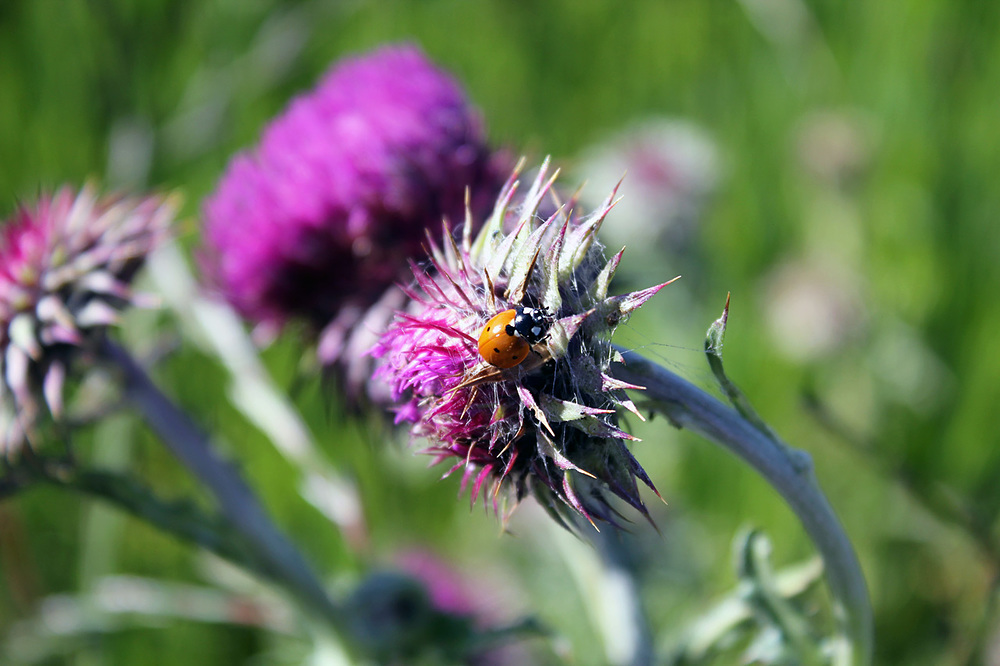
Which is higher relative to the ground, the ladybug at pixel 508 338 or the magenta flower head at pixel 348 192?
the magenta flower head at pixel 348 192

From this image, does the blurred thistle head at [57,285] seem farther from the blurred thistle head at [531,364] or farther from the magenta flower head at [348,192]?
the blurred thistle head at [531,364]

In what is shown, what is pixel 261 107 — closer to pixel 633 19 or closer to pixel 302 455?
pixel 633 19

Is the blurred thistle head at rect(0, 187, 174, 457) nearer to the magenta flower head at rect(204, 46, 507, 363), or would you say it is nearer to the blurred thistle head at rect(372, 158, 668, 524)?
the magenta flower head at rect(204, 46, 507, 363)

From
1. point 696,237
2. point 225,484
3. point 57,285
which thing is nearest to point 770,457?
point 225,484

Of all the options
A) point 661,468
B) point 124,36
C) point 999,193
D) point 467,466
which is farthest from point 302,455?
point 999,193

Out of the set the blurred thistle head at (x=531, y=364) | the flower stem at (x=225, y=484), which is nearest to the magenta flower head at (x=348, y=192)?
the flower stem at (x=225, y=484)

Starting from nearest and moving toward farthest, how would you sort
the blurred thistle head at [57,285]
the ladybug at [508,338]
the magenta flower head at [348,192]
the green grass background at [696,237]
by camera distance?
the ladybug at [508,338] → the blurred thistle head at [57,285] → the magenta flower head at [348,192] → the green grass background at [696,237]

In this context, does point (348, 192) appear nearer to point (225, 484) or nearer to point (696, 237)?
point (225, 484)

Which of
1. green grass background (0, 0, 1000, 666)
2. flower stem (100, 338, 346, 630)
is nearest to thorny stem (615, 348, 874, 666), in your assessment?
green grass background (0, 0, 1000, 666)
